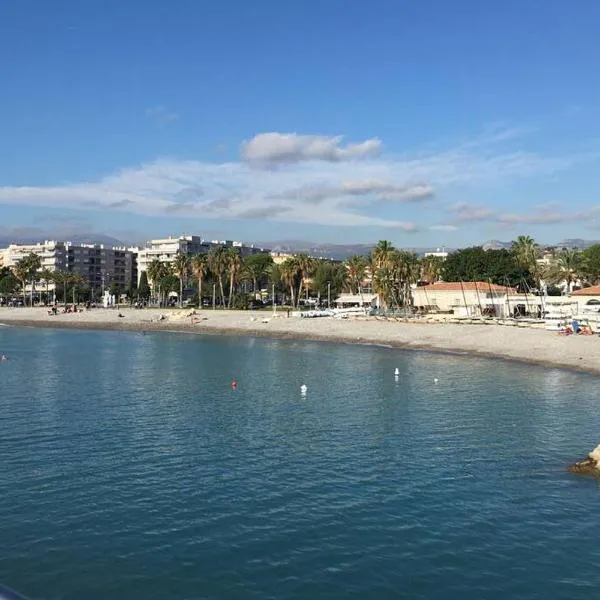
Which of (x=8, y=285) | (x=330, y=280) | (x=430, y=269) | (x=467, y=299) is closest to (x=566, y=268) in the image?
(x=467, y=299)

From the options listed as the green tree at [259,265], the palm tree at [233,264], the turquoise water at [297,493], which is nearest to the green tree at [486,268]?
the palm tree at [233,264]

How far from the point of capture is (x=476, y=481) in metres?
20.4

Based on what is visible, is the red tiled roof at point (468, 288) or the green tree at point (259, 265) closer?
the red tiled roof at point (468, 288)

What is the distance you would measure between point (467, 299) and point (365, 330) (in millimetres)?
23812

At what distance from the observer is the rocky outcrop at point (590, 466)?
20.6 metres

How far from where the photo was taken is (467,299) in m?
97.1

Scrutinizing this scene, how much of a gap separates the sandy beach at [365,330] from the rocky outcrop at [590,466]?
26602 mm

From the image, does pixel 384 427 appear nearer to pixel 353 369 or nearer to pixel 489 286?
pixel 353 369

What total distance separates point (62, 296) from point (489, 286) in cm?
10202

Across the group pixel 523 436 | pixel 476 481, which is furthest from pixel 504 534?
pixel 523 436

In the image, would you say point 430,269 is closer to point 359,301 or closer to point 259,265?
point 359,301

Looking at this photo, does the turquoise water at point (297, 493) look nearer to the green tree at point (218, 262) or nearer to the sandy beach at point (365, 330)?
the sandy beach at point (365, 330)

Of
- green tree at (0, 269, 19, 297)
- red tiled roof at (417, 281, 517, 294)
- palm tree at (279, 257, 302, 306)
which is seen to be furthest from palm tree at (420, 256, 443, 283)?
green tree at (0, 269, 19, 297)

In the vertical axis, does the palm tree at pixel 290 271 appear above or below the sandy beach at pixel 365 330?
above
